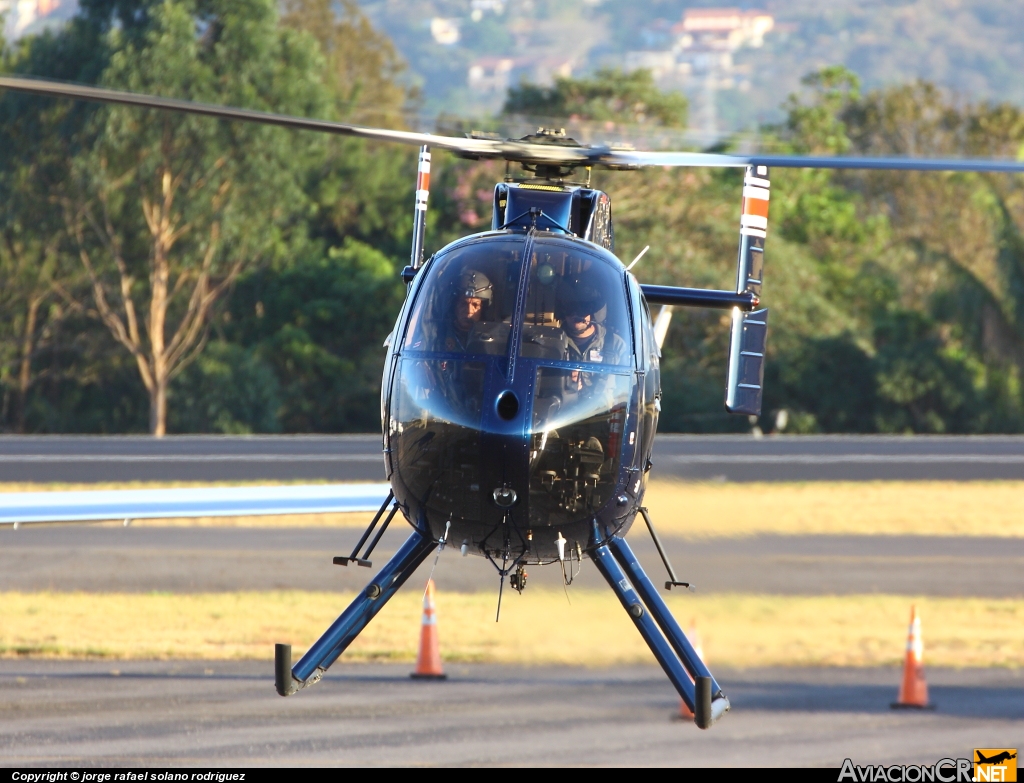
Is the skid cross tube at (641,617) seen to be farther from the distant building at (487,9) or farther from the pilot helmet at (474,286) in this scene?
the distant building at (487,9)

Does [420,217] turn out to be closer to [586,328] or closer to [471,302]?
[471,302]

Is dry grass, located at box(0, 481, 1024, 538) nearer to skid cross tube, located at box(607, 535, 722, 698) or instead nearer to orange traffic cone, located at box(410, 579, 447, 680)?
orange traffic cone, located at box(410, 579, 447, 680)

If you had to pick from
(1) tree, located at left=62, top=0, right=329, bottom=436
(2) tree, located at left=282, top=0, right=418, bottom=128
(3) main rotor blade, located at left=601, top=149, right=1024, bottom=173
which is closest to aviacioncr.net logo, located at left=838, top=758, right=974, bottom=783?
(3) main rotor blade, located at left=601, top=149, right=1024, bottom=173

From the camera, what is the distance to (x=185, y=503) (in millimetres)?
9719

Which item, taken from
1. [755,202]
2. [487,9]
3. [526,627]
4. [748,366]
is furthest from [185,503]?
[487,9]

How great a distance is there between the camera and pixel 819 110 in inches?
1599

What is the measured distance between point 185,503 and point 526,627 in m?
4.08

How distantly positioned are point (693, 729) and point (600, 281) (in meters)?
4.97

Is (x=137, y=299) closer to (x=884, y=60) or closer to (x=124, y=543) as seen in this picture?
(x=124, y=543)

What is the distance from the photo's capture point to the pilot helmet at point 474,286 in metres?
6.29

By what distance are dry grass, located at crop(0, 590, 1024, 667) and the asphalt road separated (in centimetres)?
767

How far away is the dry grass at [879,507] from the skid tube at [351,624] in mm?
9713

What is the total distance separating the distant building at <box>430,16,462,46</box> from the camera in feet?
544

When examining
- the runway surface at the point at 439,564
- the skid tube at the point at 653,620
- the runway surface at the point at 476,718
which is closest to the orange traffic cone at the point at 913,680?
the runway surface at the point at 476,718
